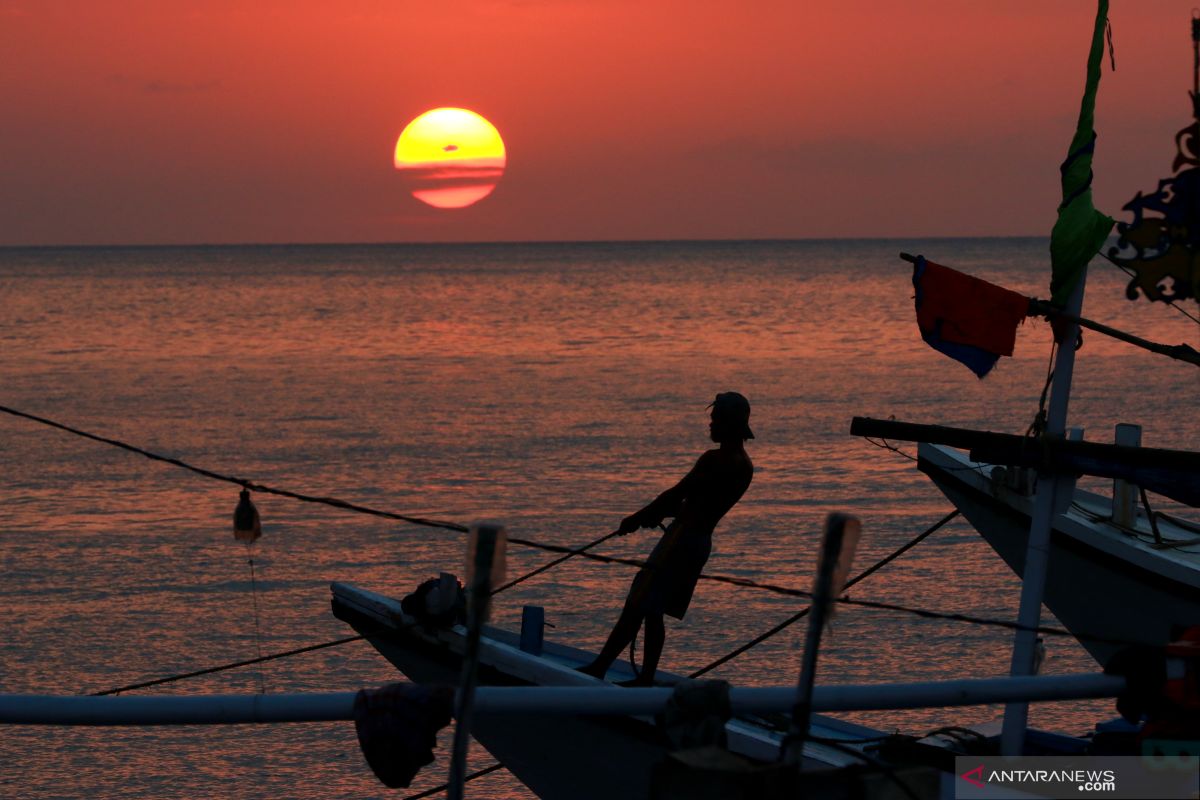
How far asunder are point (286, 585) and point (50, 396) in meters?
27.8

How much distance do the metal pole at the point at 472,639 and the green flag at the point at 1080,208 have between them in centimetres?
385

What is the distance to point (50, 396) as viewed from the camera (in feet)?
141

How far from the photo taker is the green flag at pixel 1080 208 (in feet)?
27.7

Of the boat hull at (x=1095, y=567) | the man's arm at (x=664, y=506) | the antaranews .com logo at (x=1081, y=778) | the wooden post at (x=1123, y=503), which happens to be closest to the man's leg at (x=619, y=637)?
the man's arm at (x=664, y=506)

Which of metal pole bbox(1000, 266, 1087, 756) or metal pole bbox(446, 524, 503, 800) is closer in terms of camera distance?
metal pole bbox(446, 524, 503, 800)

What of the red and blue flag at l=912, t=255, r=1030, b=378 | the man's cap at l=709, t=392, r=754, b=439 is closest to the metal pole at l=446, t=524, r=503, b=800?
the man's cap at l=709, t=392, r=754, b=439

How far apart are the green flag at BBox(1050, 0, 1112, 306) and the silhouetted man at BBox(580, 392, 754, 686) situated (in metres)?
1.85

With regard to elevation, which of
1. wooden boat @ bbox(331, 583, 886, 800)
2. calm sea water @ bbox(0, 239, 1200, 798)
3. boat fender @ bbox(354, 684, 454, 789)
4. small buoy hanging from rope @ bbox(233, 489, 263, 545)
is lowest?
calm sea water @ bbox(0, 239, 1200, 798)

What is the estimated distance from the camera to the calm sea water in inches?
531

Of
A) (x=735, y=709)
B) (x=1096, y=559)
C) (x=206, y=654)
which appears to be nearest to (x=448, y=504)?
(x=206, y=654)

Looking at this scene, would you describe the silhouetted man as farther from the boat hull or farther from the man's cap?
the boat hull

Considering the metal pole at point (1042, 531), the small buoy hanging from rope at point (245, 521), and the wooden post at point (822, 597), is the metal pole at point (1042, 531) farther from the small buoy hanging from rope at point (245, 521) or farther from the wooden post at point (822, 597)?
the small buoy hanging from rope at point (245, 521)

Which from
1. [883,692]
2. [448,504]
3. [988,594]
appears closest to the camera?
[883,692]

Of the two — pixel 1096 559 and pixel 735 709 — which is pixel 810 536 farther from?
pixel 735 709
